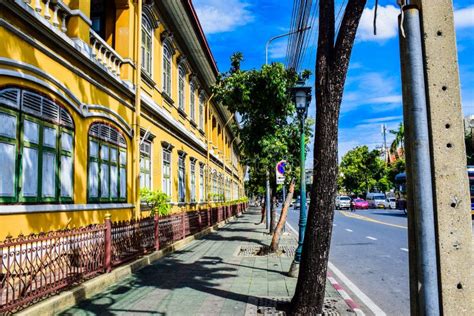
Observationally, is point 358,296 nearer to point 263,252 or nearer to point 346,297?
point 346,297

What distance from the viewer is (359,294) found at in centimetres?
745

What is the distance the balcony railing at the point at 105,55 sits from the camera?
33.5ft

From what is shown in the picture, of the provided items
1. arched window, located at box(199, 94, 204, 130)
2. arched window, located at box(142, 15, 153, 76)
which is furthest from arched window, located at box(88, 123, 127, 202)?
arched window, located at box(199, 94, 204, 130)

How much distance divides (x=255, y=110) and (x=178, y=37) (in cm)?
660

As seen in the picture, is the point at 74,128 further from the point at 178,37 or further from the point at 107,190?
the point at 178,37

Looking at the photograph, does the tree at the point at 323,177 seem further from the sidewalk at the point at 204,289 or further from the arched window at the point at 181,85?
the arched window at the point at 181,85

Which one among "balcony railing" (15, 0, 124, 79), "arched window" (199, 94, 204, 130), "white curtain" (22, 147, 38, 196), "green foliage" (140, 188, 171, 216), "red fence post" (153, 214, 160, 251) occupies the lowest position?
"red fence post" (153, 214, 160, 251)

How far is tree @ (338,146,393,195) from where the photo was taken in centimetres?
7231

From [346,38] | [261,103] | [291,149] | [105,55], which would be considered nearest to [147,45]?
[105,55]

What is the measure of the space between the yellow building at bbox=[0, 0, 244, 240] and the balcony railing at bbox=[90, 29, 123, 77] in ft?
0.12

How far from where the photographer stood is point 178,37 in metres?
17.9

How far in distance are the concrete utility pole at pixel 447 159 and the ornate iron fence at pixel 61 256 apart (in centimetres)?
464

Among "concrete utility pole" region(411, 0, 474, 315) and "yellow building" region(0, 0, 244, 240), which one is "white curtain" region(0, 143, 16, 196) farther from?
"concrete utility pole" region(411, 0, 474, 315)

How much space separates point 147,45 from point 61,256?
30.3 feet
